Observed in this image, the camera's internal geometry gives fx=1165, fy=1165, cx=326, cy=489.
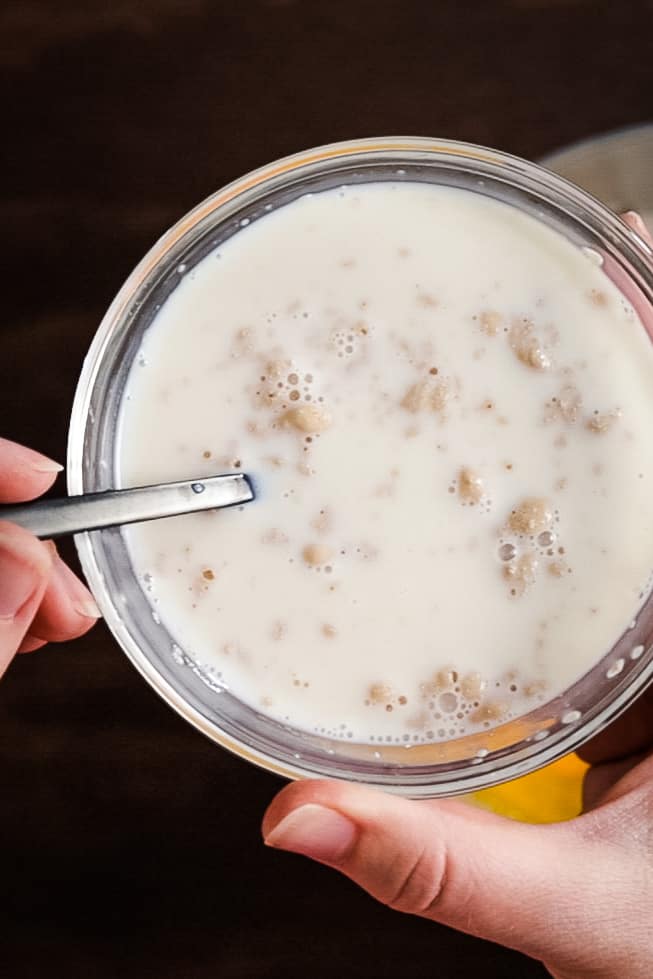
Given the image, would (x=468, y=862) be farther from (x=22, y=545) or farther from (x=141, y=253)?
(x=141, y=253)

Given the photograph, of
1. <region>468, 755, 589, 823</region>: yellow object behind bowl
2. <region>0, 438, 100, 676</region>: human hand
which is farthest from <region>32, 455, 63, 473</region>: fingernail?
<region>468, 755, 589, 823</region>: yellow object behind bowl

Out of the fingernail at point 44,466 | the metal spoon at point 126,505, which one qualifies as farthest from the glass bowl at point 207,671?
the metal spoon at point 126,505

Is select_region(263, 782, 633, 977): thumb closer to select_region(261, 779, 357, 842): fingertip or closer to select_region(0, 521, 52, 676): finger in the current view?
select_region(261, 779, 357, 842): fingertip

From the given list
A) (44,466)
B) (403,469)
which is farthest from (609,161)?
(44,466)

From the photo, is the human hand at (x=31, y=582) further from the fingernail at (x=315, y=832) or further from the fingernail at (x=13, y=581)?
the fingernail at (x=315, y=832)

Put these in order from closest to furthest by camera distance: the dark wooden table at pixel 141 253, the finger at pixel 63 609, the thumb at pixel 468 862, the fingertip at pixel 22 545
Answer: the fingertip at pixel 22 545 < the thumb at pixel 468 862 < the finger at pixel 63 609 < the dark wooden table at pixel 141 253

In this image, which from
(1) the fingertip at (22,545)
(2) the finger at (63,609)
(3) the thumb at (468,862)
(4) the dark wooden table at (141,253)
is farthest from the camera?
(4) the dark wooden table at (141,253)
